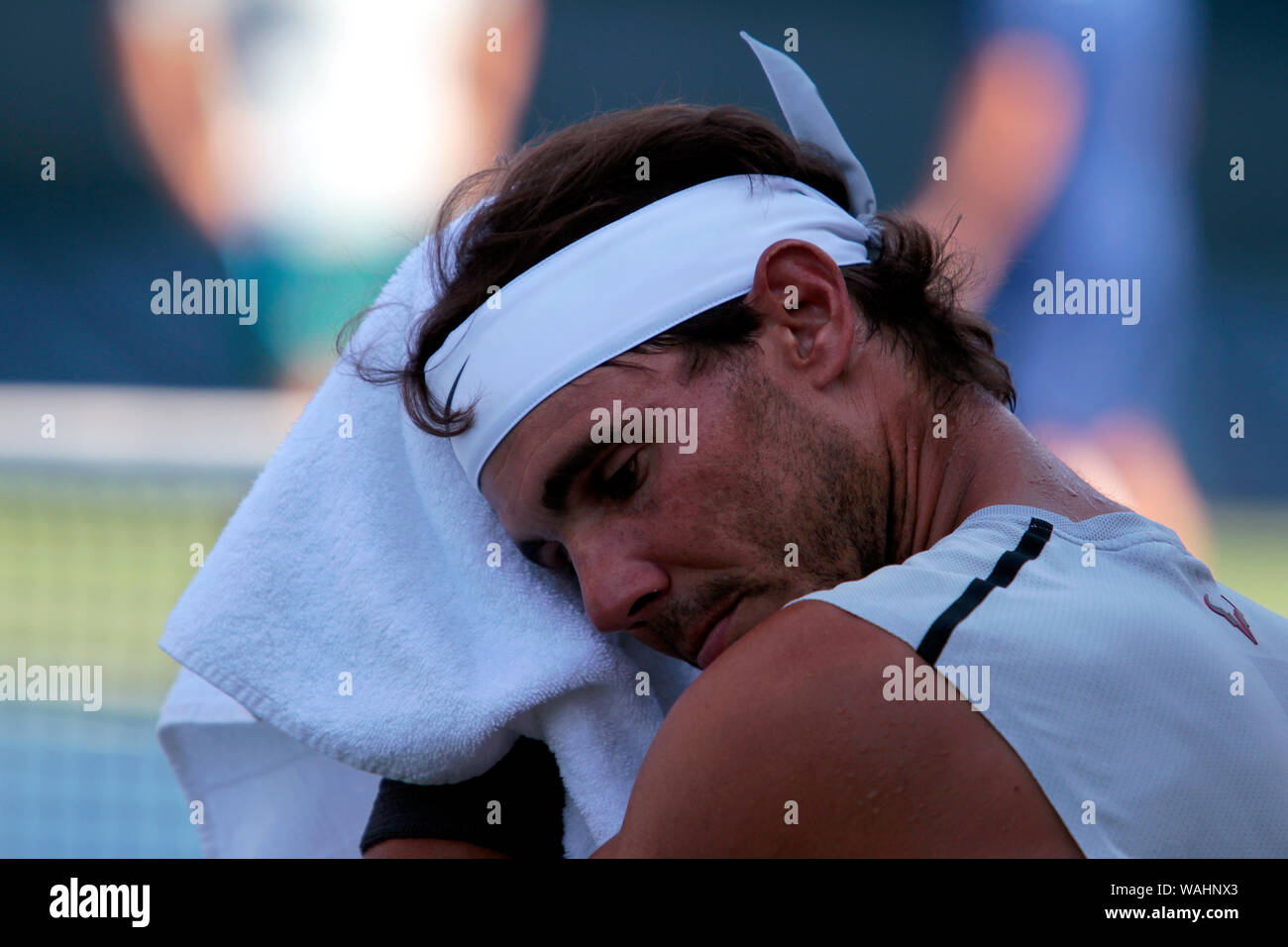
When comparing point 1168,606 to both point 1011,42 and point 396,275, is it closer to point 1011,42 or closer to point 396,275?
point 396,275

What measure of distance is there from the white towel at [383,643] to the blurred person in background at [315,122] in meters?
3.96

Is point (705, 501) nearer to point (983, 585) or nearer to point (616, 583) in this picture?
point (616, 583)

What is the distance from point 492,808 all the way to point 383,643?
0.22 m

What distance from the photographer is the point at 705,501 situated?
111cm

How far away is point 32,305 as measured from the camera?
590 cm

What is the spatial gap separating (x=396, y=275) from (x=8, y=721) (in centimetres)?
371

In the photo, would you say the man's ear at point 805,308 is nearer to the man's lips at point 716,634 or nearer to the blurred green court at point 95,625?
the man's lips at point 716,634

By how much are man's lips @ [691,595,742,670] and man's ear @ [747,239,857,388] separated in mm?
261

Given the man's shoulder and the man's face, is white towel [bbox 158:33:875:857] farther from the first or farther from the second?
the man's shoulder

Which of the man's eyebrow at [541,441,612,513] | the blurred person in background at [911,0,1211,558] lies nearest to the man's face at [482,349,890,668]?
the man's eyebrow at [541,441,612,513]

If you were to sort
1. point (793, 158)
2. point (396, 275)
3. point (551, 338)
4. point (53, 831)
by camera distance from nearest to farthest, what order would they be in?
point (551, 338), point (793, 158), point (396, 275), point (53, 831)

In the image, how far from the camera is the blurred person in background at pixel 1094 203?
487cm

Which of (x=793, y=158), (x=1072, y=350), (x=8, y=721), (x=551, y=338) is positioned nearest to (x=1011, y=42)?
(x=1072, y=350)

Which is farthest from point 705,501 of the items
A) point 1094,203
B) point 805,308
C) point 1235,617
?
point 1094,203
